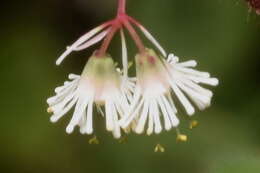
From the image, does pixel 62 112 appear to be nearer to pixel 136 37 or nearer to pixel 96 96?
pixel 96 96

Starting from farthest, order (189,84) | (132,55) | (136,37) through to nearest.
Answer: (132,55) < (189,84) < (136,37)

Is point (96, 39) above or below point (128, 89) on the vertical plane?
above

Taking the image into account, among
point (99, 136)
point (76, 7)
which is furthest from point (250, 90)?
point (76, 7)

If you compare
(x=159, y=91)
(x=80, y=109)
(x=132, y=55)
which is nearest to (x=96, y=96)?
(x=80, y=109)

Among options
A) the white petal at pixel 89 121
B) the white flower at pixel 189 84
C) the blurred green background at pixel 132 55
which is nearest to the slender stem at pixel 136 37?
the white flower at pixel 189 84

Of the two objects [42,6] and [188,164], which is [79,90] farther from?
[42,6]
